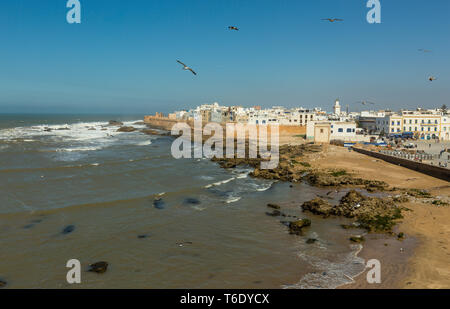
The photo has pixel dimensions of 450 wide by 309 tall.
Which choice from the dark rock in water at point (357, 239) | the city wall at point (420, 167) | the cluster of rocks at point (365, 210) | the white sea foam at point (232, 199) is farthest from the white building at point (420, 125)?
the dark rock in water at point (357, 239)

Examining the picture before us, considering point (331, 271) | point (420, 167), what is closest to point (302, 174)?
point (420, 167)

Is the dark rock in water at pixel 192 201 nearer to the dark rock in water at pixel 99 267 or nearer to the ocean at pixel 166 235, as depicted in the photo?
the ocean at pixel 166 235

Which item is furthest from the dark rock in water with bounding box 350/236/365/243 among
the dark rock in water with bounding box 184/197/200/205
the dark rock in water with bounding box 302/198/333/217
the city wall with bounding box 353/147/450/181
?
the city wall with bounding box 353/147/450/181

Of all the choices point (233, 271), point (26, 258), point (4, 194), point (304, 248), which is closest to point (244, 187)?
point (304, 248)

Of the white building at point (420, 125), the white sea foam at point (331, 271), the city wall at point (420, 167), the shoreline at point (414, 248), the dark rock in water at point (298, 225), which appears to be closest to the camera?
the shoreline at point (414, 248)

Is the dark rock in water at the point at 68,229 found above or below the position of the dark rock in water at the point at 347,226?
below

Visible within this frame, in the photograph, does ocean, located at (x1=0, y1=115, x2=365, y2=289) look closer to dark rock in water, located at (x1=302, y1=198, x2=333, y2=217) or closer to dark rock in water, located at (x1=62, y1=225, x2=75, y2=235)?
dark rock in water, located at (x1=62, y1=225, x2=75, y2=235)

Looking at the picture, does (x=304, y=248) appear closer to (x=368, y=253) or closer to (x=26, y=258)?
(x=368, y=253)

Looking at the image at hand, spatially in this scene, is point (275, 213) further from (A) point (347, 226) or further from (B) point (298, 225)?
(A) point (347, 226)
